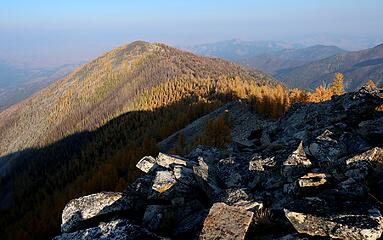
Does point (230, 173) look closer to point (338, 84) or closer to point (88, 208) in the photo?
point (88, 208)

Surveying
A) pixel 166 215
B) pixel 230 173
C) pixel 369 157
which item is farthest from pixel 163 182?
pixel 369 157

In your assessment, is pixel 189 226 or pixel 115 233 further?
pixel 189 226

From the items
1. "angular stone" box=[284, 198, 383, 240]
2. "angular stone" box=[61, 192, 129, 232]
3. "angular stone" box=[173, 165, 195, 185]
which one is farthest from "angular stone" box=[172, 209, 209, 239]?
"angular stone" box=[173, 165, 195, 185]

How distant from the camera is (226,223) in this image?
1476 centimetres

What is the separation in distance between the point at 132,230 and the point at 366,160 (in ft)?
39.7

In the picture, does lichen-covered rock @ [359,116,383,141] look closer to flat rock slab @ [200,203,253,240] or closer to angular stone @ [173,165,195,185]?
angular stone @ [173,165,195,185]

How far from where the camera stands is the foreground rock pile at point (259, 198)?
562 inches

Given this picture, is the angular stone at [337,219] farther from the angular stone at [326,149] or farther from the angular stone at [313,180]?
the angular stone at [326,149]

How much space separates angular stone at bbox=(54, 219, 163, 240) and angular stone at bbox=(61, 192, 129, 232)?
2704 mm

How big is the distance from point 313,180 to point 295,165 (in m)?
3.34

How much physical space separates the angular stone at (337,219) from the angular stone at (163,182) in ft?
29.8

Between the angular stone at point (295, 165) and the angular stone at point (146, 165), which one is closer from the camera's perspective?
the angular stone at point (295, 165)

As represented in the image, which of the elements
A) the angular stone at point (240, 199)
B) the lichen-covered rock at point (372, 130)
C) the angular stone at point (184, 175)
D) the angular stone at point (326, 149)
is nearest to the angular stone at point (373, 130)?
the lichen-covered rock at point (372, 130)

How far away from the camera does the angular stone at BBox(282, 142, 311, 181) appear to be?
20.7 meters
